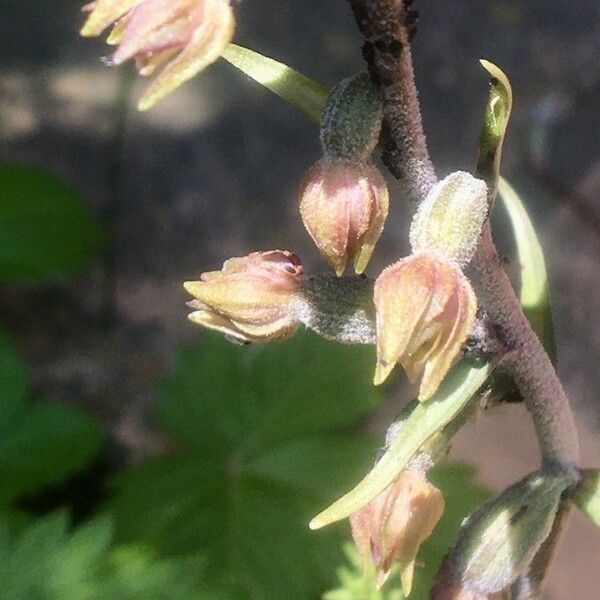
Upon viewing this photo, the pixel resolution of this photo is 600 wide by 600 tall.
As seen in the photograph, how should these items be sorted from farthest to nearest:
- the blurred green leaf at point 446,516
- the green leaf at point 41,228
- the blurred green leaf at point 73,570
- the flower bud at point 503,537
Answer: the green leaf at point 41,228, the blurred green leaf at point 446,516, the blurred green leaf at point 73,570, the flower bud at point 503,537

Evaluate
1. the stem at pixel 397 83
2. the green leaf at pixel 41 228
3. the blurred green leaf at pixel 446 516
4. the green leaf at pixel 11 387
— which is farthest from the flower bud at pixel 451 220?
the green leaf at pixel 41 228

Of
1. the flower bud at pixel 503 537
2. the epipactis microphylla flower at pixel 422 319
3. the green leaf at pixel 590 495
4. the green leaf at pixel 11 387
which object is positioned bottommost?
the green leaf at pixel 11 387

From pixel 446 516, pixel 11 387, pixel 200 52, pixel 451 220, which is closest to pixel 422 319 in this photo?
pixel 451 220

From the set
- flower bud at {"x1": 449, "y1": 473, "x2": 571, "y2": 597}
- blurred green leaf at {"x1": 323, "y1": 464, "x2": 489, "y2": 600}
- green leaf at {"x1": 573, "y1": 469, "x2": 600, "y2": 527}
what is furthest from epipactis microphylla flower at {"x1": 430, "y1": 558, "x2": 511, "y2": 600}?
blurred green leaf at {"x1": 323, "y1": 464, "x2": 489, "y2": 600}

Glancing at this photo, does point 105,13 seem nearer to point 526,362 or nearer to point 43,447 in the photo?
point 526,362

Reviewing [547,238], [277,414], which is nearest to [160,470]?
[277,414]

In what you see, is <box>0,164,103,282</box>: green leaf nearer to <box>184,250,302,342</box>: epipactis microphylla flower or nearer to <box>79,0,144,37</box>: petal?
<box>184,250,302,342</box>: epipactis microphylla flower

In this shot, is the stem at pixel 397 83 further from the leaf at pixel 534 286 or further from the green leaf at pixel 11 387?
the green leaf at pixel 11 387
